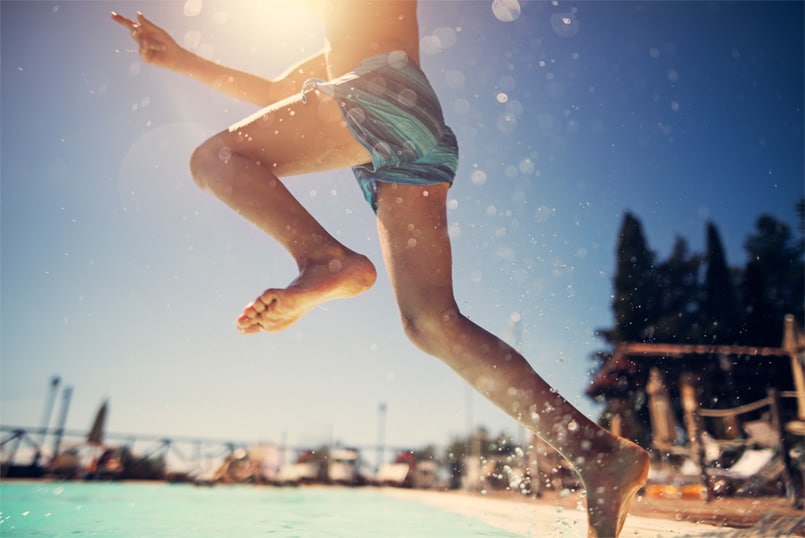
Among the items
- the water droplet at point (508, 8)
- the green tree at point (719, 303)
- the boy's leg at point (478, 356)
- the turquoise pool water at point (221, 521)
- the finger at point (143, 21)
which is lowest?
the turquoise pool water at point (221, 521)

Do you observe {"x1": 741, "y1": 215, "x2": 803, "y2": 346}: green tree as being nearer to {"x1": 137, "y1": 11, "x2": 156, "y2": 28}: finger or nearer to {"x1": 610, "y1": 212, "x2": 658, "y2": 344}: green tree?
{"x1": 610, "y1": 212, "x2": 658, "y2": 344}: green tree

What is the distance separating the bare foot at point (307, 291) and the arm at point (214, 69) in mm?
751

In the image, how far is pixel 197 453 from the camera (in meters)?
12.4

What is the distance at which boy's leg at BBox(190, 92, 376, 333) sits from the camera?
124cm

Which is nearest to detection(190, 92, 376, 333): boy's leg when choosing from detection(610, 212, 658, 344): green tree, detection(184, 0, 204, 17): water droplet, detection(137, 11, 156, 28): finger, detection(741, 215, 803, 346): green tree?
detection(137, 11, 156, 28): finger

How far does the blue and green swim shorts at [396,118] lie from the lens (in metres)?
1.18

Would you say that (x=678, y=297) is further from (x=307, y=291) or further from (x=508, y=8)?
(x=307, y=291)

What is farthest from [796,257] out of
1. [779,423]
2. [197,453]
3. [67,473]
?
[67,473]

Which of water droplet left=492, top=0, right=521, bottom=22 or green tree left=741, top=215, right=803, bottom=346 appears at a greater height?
green tree left=741, top=215, right=803, bottom=346

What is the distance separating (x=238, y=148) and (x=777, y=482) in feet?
25.9

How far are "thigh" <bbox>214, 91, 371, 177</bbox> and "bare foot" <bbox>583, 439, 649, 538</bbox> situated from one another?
1.03m

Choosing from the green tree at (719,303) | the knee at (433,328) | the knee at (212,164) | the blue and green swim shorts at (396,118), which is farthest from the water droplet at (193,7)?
the green tree at (719,303)

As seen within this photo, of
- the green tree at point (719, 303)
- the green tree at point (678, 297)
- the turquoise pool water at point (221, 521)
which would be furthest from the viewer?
the green tree at point (678, 297)

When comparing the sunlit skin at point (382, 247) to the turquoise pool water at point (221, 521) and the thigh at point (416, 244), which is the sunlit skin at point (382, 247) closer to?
the thigh at point (416, 244)
